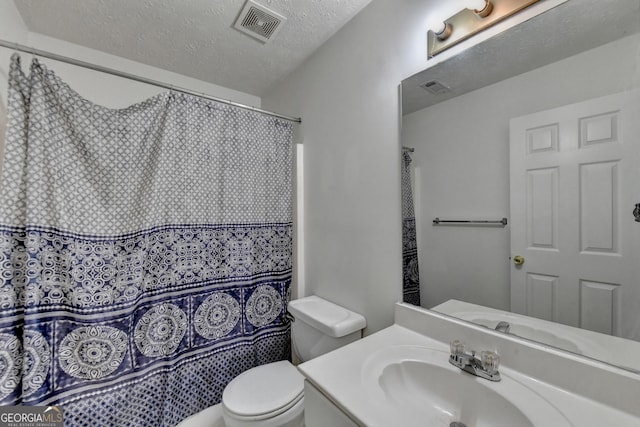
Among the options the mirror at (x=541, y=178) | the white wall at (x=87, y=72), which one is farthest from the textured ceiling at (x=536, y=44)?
the white wall at (x=87, y=72)

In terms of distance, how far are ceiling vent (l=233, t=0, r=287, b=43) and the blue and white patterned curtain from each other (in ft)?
1.42

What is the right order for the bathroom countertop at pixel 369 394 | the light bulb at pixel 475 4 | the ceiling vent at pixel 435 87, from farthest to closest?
the ceiling vent at pixel 435 87, the light bulb at pixel 475 4, the bathroom countertop at pixel 369 394

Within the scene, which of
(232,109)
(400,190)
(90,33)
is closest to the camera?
(400,190)

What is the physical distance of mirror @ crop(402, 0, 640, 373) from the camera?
0.66 m

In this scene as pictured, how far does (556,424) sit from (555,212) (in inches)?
21.5

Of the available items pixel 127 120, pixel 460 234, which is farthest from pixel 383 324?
pixel 127 120

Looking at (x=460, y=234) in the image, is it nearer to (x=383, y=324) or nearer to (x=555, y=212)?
(x=555, y=212)

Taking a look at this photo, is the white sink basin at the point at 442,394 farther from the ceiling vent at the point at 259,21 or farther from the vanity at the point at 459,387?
the ceiling vent at the point at 259,21

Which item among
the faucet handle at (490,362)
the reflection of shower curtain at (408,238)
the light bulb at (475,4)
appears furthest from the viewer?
the reflection of shower curtain at (408,238)

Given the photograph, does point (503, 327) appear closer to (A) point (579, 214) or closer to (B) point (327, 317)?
(A) point (579, 214)

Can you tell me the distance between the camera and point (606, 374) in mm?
644

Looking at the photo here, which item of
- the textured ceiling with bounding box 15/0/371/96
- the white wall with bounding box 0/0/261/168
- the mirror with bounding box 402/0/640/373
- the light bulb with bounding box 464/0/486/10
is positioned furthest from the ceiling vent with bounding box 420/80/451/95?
the white wall with bounding box 0/0/261/168

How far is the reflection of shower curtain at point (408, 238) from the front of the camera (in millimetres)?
1116

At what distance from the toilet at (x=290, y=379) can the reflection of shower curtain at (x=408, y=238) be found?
32cm
